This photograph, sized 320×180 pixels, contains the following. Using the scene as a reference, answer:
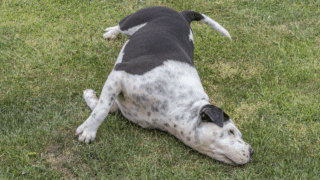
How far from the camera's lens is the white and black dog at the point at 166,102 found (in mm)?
3020

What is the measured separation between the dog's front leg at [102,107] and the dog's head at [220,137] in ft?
3.25

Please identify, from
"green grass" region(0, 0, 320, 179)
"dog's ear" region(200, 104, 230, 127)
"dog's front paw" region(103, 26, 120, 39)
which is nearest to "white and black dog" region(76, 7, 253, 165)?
"dog's ear" region(200, 104, 230, 127)

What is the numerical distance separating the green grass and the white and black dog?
0.81 feet

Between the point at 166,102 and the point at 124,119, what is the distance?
0.80 m

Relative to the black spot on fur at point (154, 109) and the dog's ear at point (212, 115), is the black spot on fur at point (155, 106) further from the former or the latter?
the dog's ear at point (212, 115)

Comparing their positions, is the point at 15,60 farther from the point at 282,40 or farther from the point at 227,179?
the point at 282,40

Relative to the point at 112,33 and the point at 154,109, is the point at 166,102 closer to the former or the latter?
the point at 154,109

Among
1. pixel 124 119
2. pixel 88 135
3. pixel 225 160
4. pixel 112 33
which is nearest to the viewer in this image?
pixel 225 160

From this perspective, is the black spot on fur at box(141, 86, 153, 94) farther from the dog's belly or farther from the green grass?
the green grass

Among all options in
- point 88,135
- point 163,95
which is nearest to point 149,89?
point 163,95

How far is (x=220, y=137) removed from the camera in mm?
2979

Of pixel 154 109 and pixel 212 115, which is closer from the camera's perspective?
pixel 212 115

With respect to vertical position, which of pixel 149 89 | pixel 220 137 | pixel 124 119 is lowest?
pixel 124 119

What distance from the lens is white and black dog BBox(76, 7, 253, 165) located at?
302cm
